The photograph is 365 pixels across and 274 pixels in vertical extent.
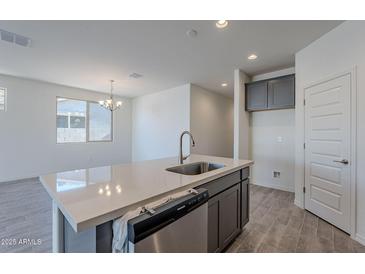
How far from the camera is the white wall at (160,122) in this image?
5277 millimetres

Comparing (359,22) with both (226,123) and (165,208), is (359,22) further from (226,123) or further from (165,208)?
(226,123)

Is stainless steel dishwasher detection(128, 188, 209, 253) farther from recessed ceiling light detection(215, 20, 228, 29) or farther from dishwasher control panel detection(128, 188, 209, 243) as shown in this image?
recessed ceiling light detection(215, 20, 228, 29)

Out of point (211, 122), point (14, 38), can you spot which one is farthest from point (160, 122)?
point (14, 38)

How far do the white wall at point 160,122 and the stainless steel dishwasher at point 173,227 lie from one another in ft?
12.6

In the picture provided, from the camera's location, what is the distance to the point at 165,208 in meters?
0.98

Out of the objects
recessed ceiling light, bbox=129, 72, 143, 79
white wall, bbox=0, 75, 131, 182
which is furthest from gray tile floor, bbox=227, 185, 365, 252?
white wall, bbox=0, 75, 131, 182

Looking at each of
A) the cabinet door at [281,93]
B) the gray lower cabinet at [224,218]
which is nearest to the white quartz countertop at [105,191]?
the gray lower cabinet at [224,218]

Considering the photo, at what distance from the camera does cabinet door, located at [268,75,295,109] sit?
11.5 ft

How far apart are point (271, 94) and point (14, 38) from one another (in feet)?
15.3

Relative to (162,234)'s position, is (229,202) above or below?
below

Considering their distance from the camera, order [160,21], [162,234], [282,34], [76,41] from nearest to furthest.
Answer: [162,234], [160,21], [282,34], [76,41]

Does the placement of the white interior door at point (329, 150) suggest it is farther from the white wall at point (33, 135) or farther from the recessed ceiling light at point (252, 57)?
the white wall at point (33, 135)
